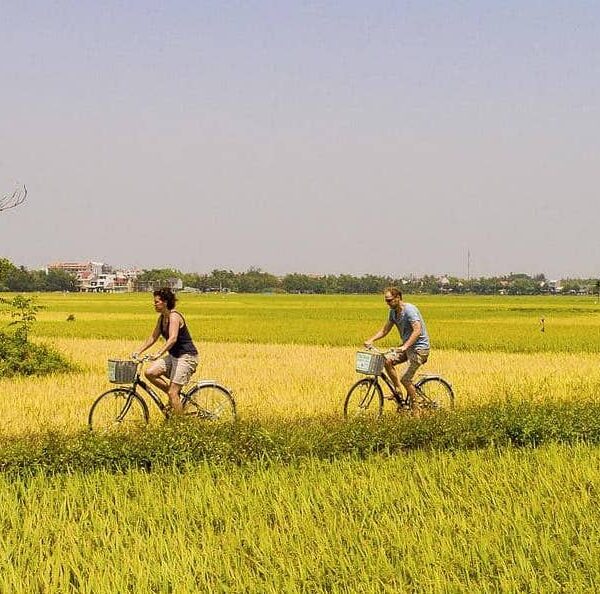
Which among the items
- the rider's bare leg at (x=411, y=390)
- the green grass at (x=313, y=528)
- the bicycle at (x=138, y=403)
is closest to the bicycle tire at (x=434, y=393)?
the rider's bare leg at (x=411, y=390)

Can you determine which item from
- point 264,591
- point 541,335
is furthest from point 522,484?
point 541,335

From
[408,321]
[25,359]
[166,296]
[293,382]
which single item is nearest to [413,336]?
[408,321]

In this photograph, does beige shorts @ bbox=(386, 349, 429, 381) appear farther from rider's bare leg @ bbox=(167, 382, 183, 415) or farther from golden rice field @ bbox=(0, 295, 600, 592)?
rider's bare leg @ bbox=(167, 382, 183, 415)

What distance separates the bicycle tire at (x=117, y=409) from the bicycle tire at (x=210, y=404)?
1.68 feet

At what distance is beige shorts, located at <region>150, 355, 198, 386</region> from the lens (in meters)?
9.84

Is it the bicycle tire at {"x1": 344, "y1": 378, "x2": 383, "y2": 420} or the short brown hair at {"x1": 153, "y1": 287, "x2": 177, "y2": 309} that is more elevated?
the short brown hair at {"x1": 153, "y1": 287, "x2": 177, "y2": 309}

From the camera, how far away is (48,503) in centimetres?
688

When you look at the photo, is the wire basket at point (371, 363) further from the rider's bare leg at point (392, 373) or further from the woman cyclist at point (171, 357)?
the woman cyclist at point (171, 357)

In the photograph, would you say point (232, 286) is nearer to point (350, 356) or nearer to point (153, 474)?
point (350, 356)

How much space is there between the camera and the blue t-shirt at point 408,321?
10.9 metres

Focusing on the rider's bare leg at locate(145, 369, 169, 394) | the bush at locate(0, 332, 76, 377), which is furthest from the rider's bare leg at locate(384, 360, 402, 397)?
the bush at locate(0, 332, 76, 377)

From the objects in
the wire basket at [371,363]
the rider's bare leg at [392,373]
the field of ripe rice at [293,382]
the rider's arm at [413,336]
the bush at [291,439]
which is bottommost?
the field of ripe rice at [293,382]

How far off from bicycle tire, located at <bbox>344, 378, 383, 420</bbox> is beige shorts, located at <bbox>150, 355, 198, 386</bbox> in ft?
7.17

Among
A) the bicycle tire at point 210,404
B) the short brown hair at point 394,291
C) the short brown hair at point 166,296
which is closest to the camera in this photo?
the short brown hair at point 166,296
